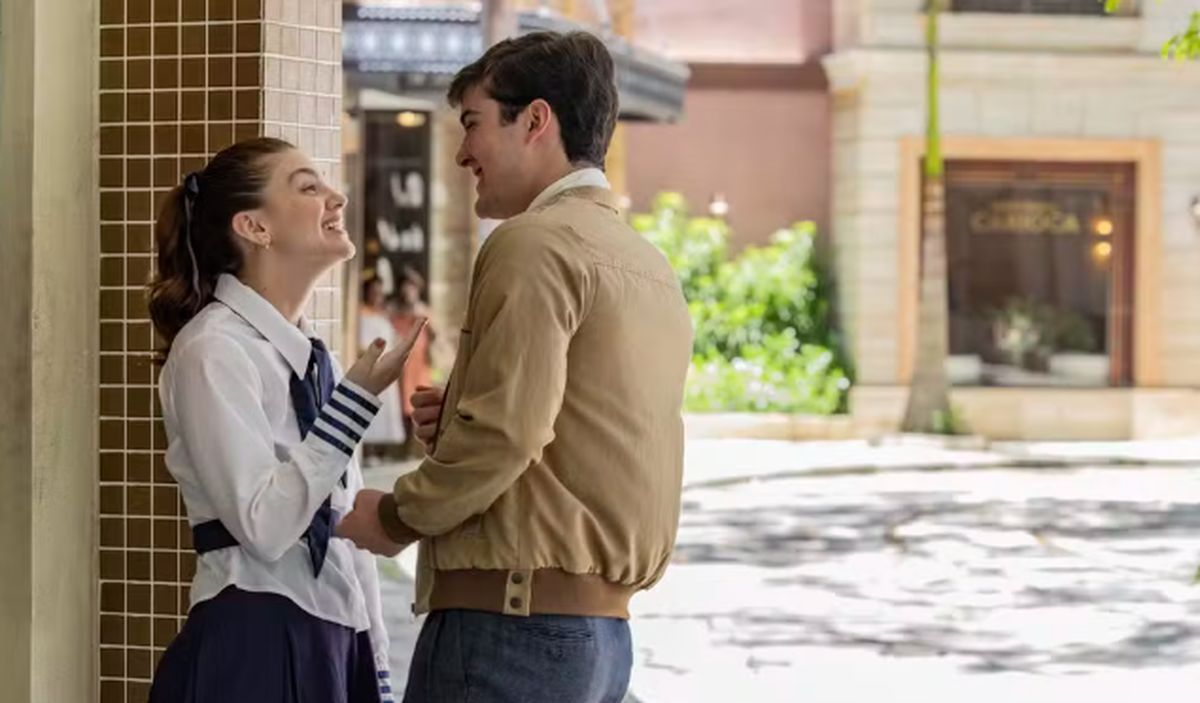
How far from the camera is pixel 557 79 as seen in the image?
1.96 metres

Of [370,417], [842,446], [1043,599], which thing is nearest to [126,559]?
[370,417]

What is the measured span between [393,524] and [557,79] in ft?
1.49

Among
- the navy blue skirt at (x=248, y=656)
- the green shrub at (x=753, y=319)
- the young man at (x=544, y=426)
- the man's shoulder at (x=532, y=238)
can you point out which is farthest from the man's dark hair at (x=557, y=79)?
the green shrub at (x=753, y=319)

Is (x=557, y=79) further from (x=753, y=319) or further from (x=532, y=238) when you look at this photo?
(x=753, y=319)

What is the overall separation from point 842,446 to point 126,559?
13598 mm

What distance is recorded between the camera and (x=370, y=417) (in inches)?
81.9

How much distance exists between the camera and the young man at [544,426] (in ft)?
6.10

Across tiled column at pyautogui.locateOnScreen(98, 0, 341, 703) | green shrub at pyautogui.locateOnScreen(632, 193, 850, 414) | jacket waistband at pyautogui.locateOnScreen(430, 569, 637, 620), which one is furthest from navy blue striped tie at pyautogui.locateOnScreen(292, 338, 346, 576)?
green shrub at pyautogui.locateOnScreen(632, 193, 850, 414)

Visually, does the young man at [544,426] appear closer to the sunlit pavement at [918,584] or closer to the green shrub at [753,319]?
the sunlit pavement at [918,584]

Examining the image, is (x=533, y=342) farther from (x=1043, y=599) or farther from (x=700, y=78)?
(x=700, y=78)

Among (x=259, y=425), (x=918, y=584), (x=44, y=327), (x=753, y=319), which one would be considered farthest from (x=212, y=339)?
(x=753, y=319)

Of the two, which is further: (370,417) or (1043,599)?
(1043,599)

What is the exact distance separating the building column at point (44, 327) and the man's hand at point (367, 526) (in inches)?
44.3

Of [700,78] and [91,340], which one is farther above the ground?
[700,78]
